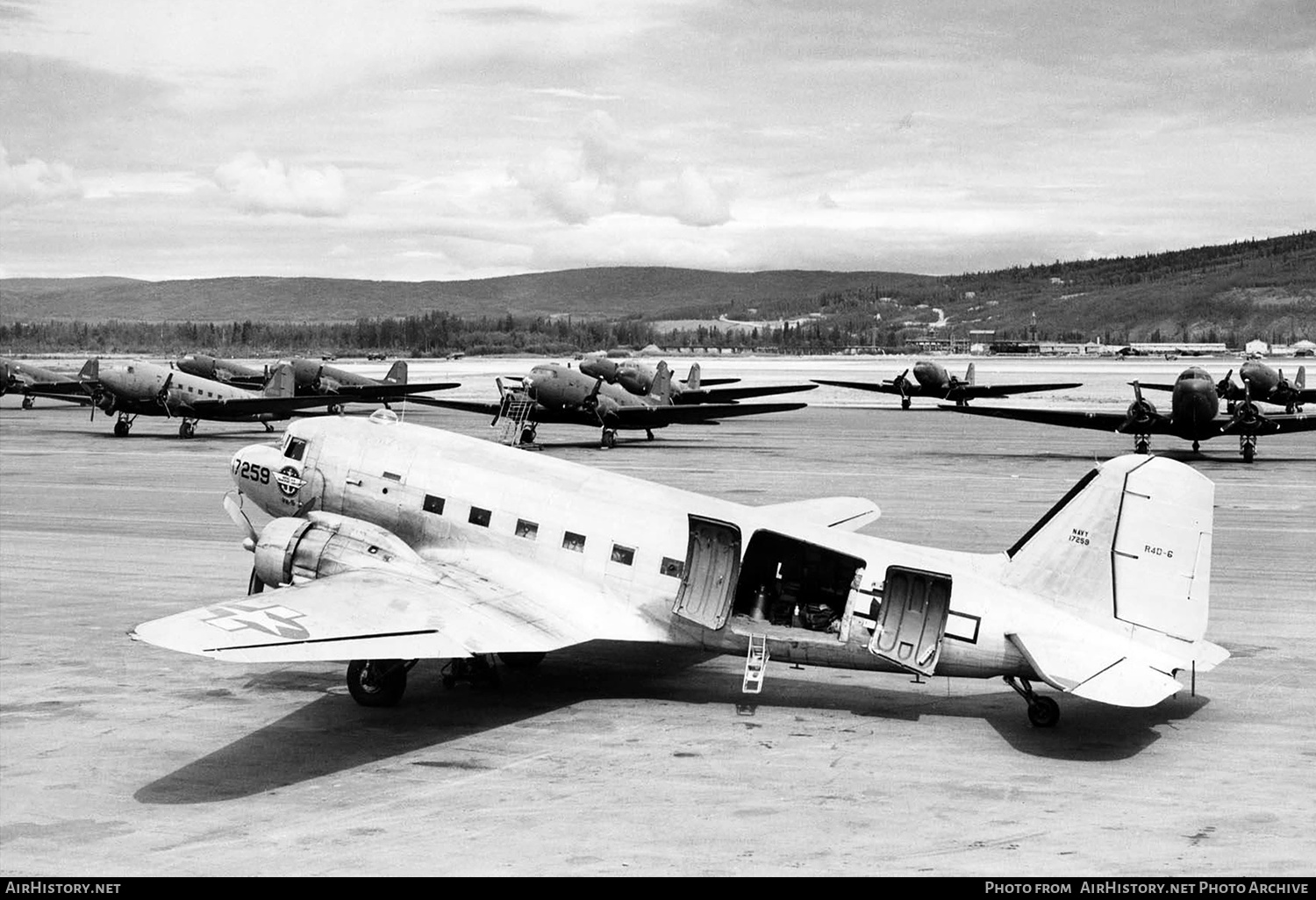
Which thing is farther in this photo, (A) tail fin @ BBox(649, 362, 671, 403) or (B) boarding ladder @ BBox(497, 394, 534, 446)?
(A) tail fin @ BBox(649, 362, 671, 403)

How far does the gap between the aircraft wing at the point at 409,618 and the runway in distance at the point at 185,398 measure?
1782 inches

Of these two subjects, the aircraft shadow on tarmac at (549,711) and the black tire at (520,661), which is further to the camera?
the black tire at (520,661)

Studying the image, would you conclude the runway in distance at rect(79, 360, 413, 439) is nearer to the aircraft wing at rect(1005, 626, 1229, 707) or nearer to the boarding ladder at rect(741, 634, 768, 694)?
the boarding ladder at rect(741, 634, 768, 694)

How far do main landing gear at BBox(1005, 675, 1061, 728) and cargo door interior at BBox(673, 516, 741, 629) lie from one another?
358cm

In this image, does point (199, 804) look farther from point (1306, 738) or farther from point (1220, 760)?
point (1306, 738)

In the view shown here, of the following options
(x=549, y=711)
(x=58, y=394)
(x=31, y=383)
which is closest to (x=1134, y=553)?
(x=549, y=711)

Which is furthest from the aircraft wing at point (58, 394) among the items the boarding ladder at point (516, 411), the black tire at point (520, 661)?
the black tire at point (520, 661)

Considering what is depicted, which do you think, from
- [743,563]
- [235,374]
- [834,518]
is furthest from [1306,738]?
[235,374]

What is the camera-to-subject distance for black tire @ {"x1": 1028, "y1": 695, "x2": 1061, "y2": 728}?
49.9 ft

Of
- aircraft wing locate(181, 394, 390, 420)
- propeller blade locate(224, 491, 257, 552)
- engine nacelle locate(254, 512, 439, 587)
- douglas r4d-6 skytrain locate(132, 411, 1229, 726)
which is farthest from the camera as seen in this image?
aircraft wing locate(181, 394, 390, 420)

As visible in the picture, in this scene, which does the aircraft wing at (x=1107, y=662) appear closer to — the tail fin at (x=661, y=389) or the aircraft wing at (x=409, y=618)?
the aircraft wing at (x=409, y=618)

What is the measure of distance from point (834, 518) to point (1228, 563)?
1032 cm

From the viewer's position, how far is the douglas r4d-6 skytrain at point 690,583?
14.6 m

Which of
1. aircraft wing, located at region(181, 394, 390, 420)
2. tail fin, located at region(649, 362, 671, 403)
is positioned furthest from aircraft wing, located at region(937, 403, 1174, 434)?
aircraft wing, located at region(181, 394, 390, 420)
